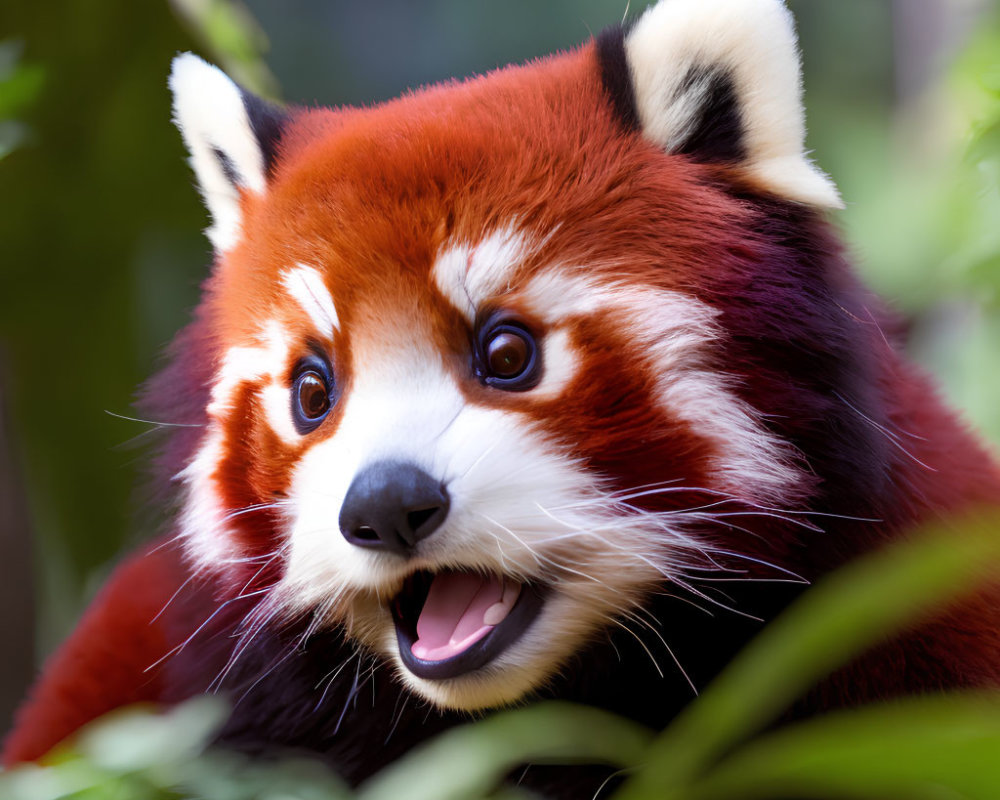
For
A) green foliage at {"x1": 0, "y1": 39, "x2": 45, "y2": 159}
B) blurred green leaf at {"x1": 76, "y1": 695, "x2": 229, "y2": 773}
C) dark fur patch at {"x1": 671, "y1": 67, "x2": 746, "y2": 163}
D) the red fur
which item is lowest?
the red fur

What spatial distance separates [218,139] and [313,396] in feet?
1.41

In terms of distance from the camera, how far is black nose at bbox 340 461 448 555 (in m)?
1.03

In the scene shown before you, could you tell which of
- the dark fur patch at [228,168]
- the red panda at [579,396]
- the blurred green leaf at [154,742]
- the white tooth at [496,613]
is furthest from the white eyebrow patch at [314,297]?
the blurred green leaf at [154,742]

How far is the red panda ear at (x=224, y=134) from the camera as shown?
1.40 metres

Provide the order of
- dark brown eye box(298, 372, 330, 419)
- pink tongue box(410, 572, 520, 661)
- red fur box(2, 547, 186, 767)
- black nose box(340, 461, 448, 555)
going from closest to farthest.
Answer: black nose box(340, 461, 448, 555)
pink tongue box(410, 572, 520, 661)
dark brown eye box(298, 372, 330, 419)
red fur box(2, 547, 186, 767)

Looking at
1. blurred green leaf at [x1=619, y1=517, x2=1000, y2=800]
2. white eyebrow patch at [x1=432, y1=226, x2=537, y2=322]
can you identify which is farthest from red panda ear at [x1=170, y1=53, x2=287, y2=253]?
blurred green leaf at [x1=619, y1=517, x2=1000, y2=800]

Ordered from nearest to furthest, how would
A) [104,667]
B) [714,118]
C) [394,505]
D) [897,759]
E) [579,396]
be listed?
[897,759] < [394,505] < [579,396] < [714,118] < [104,667]

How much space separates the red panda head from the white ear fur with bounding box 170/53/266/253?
0.18 meters

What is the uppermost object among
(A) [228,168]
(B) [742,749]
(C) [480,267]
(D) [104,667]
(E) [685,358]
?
(A) [228,168]

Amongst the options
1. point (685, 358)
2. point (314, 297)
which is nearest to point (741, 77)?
point (685, 358)

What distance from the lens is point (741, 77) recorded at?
1198mm

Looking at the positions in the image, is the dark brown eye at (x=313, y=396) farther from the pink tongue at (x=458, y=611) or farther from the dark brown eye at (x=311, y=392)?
the pink tongue at (x=458, y=611)

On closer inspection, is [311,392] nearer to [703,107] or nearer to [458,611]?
→ [458,611]

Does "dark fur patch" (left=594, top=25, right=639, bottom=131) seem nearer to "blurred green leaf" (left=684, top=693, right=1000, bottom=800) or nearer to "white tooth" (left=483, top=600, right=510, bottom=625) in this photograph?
"white tooth" (left=483, top=600, right=510, bottom=625)
